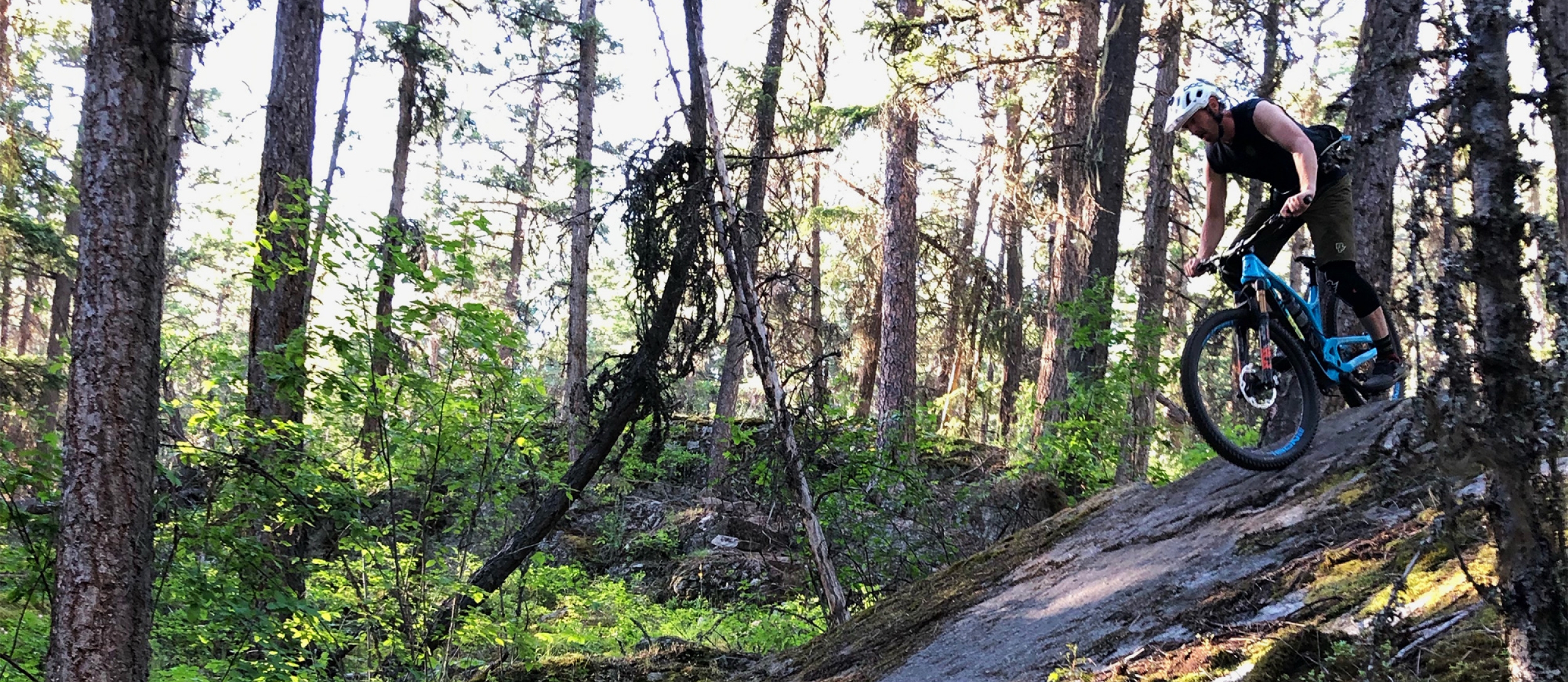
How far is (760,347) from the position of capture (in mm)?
7047

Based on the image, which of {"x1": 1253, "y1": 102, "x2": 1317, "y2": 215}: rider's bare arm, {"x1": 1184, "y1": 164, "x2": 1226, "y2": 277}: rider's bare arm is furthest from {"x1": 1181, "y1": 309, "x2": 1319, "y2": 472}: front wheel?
{"x1": 1253, "y1": 102, "x2": 1317, "y2": 215}: rider's bare arm

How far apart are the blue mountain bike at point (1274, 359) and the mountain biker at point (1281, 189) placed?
9cm

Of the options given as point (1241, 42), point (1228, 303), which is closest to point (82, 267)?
point (1241, 42)

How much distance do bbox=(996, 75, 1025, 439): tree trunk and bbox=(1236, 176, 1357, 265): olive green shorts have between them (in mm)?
6497

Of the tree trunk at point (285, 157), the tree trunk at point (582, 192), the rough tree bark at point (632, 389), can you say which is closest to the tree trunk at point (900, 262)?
the tree trunk at point (582, 192)

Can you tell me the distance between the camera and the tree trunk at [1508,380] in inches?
67.2

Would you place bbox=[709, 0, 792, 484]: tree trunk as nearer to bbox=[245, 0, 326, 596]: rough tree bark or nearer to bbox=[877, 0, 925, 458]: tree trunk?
bbox=[877, 0, 925, 458]: tree trunk

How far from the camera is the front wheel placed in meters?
4.09

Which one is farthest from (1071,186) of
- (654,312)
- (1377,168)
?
(654,312)

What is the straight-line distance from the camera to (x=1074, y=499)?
7.76 meters

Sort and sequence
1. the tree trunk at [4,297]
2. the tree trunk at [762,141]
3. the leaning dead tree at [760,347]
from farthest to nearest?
the tree trunk at [4,297]
the tree trunk at [762,141]
the leaning dead tree at [760,347]

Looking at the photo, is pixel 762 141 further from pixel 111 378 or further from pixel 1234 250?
pixel 111 378

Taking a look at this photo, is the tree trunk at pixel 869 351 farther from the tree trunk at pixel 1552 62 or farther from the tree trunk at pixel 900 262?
the tree trunk at pixel 1552 62

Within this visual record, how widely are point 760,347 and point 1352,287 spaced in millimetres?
4083
